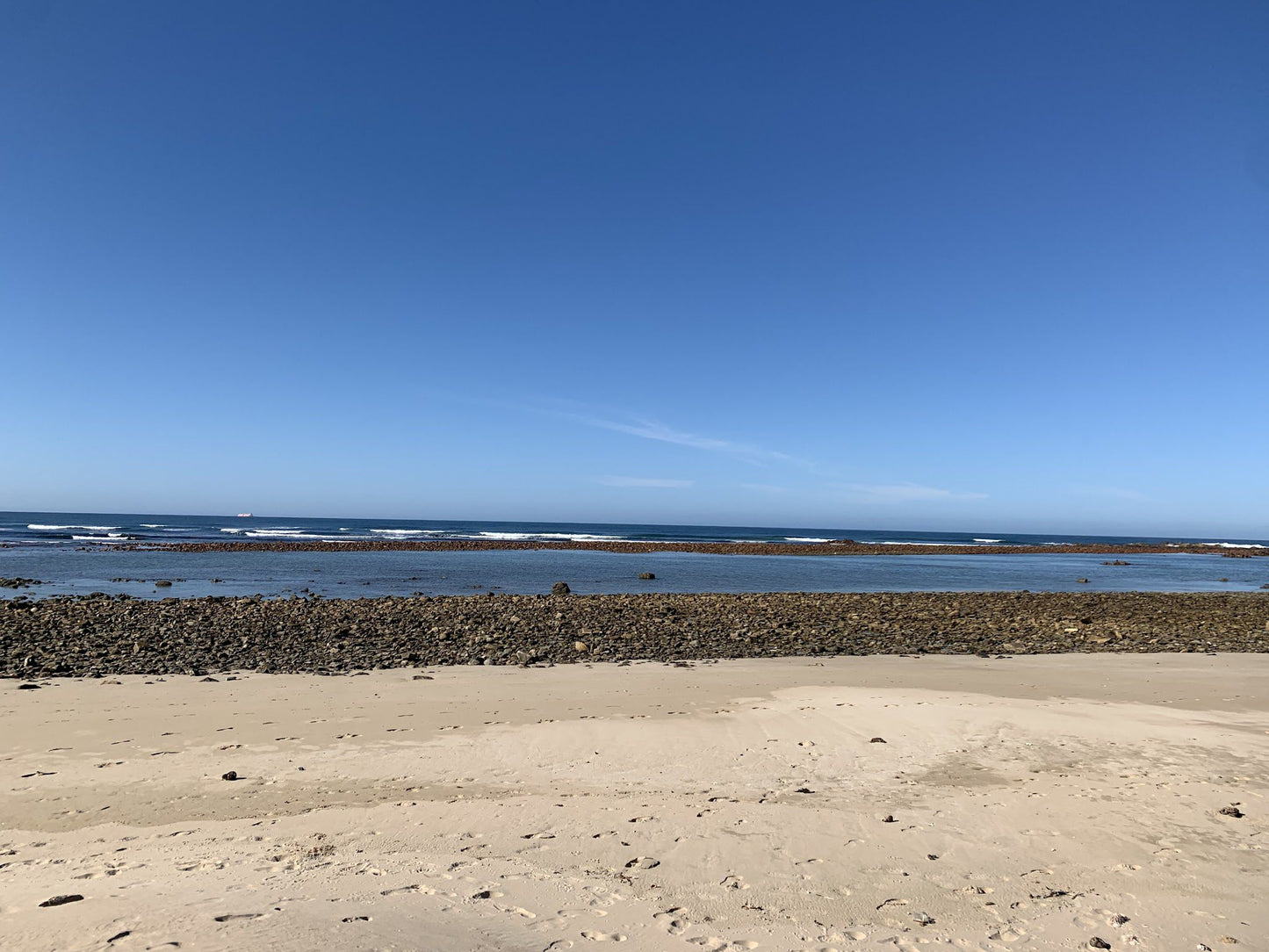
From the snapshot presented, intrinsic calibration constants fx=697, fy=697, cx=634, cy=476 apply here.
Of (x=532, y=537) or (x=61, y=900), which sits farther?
(x=532, y=537)

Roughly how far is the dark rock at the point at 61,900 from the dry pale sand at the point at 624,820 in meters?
0.07

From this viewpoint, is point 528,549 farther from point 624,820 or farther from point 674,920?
point 674,920

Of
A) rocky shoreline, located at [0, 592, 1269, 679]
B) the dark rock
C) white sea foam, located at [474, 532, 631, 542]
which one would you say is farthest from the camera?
white sea foam, located at [474, 532, 631, 542]

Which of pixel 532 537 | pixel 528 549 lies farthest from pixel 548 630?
pixel 532 537

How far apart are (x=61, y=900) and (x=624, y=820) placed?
3655mm

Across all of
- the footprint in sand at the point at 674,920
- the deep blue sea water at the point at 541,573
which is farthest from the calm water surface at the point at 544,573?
the footprint in sand at the point at 674,920

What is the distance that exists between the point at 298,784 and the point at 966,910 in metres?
5.59

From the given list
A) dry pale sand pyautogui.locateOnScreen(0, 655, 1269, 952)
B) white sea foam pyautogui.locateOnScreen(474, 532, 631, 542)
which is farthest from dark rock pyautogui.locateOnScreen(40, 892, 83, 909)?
white sea foam pyautogui.locateOnScreen(474, 532, 631, 542)

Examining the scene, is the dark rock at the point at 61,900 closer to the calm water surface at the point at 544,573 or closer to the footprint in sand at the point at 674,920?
the footprint in sand at the point at 674,920

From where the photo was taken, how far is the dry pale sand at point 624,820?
4086 millimetres

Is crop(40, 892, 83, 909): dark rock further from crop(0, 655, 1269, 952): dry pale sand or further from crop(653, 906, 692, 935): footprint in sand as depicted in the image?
crop(653, 906, 692, 935): footprint in sand

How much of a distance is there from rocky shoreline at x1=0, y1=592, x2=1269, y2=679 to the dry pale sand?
2.90 m

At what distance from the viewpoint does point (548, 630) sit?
16.5 metres

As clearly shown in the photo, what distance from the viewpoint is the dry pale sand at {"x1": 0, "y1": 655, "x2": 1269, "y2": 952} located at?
4.09 metres
